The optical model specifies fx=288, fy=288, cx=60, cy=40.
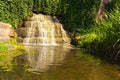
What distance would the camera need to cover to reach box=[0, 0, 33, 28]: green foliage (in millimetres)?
28795

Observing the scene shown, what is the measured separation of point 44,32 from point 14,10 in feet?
12.7

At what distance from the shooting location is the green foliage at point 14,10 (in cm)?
2880

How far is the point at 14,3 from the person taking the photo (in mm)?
29500

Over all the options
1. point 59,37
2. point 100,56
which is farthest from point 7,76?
point 59,37

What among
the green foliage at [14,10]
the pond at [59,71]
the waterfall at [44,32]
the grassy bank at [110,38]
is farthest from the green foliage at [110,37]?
the green foliage at [14,10]

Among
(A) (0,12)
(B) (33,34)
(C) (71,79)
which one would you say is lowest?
(C) (71,79)

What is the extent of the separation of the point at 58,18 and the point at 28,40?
6675 millimetres

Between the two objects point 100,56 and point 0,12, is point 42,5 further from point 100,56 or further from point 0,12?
point 100,56

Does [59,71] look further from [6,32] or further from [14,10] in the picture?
[14,10]

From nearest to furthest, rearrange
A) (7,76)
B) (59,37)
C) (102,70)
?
(7,76) < (102,70) < (59,37)

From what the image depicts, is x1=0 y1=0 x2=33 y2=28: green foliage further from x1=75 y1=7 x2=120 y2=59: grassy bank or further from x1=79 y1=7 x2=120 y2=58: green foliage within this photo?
x1=79 y1=7 x2=120 y2=58: green foliage

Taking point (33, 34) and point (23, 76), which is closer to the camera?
point (23, 76)

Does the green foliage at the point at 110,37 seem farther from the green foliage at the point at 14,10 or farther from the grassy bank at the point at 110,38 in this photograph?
the green foliage at the point at 14,10

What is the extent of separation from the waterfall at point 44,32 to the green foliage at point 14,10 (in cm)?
91
